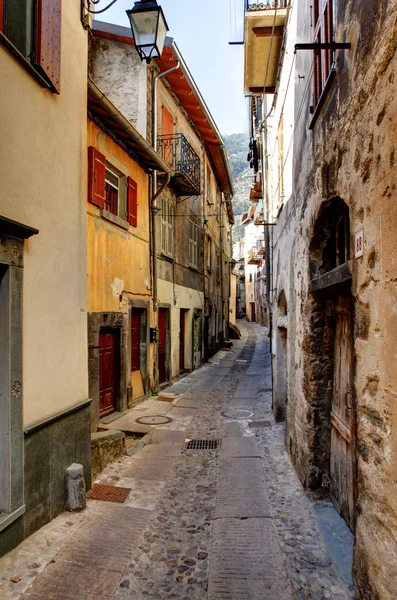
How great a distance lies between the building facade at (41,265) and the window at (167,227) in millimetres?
6353

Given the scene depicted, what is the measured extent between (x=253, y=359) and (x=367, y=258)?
52.0 ft

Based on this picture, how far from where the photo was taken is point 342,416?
420cm

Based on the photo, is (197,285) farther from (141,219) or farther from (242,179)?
(242,179)

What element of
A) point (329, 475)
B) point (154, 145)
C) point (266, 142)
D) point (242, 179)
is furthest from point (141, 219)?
point (242, 179)

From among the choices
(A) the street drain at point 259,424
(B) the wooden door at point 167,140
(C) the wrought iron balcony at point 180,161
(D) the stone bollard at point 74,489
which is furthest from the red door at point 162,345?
(D) the stone bollard at point 74,489

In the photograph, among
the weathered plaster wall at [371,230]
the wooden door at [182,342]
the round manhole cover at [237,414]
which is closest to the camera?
the weathered plaster wall at [371,230]

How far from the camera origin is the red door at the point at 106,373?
7910mm

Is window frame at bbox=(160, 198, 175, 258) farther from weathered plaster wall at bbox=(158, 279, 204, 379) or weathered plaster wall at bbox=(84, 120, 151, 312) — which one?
weathered plaster wall at bbox=(84, 120, 151, 312)

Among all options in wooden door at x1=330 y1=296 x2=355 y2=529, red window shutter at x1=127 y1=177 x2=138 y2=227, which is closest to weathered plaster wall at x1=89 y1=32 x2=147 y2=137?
red window shutter at x1=127 y1=177 x2=138 y2=227

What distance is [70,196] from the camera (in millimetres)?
4562

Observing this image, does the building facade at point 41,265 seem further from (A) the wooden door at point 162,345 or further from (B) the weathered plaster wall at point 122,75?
(A) the wooden door at point 162,345

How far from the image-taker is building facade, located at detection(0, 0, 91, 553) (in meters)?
3.44

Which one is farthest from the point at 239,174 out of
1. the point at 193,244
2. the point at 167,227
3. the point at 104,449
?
the point at 104,449

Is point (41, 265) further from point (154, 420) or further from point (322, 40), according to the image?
point (154, 420)
